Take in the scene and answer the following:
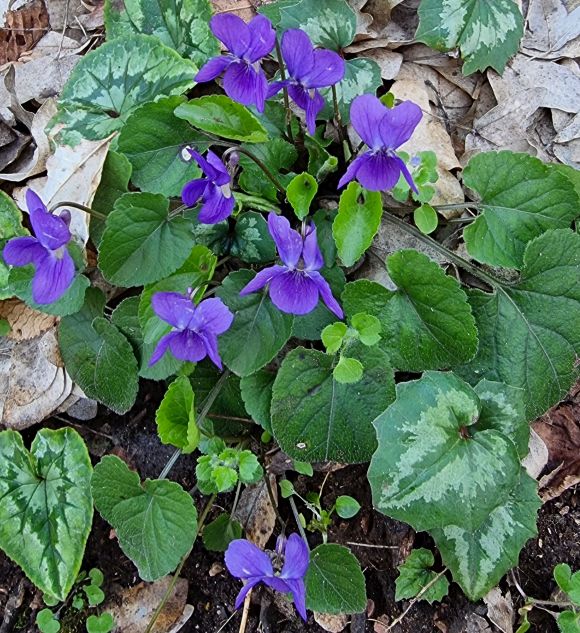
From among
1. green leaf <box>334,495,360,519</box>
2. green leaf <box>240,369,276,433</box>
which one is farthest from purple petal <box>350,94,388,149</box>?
green leaf <box>334,495,360,519</box>

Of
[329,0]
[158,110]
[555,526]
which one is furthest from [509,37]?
[555,526]

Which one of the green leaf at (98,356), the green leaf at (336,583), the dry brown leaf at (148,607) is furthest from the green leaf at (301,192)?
the dry brown leaf at (148,607)

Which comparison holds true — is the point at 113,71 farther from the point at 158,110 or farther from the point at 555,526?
the point at 555,526

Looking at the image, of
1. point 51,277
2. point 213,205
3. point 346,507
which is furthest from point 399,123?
point 346,507

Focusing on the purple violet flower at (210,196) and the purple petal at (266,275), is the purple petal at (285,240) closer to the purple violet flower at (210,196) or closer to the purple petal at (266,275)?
the purple petal at (266,275)

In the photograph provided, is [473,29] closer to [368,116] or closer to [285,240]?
[368,116]

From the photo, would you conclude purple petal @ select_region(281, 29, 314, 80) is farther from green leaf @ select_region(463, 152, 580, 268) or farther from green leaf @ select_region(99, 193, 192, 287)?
green leaf @ select_region(463, 152, 580, 268)
